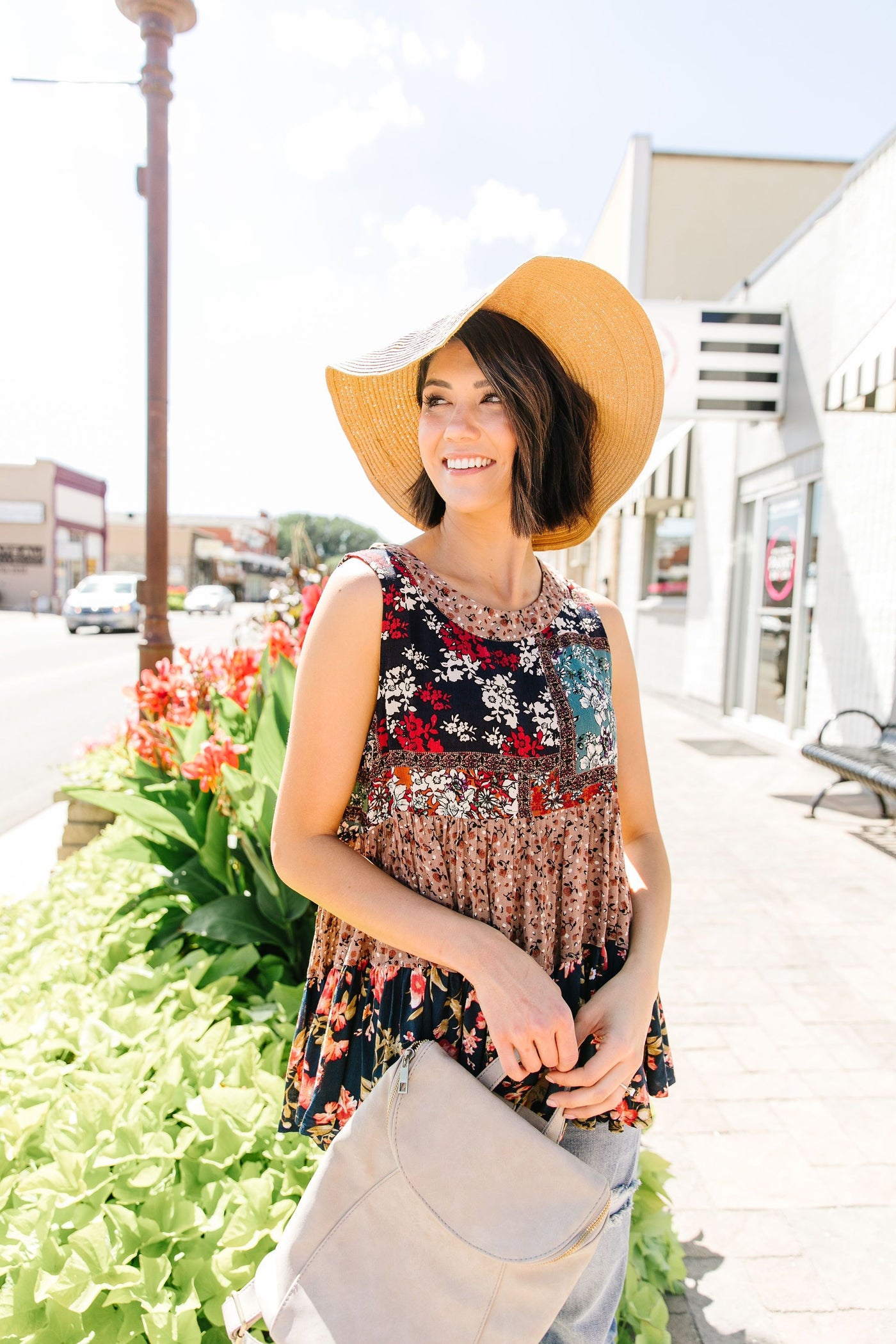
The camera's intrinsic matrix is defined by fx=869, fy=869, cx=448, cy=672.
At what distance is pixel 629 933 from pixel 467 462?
0.77 metres

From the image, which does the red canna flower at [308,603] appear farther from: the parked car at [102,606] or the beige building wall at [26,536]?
the beige building wall at [26,536]

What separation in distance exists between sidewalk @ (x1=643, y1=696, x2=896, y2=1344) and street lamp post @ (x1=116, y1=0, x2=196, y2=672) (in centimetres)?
309

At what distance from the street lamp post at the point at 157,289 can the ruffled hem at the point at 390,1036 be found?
3.47 m

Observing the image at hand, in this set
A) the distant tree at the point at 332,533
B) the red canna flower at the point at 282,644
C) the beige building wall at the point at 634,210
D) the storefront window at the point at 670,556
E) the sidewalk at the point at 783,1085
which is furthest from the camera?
the distant tree at the point at 332,533

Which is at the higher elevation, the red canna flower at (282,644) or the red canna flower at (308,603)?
→ the red canna flower at (308,603)

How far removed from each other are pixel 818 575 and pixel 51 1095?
665 cm

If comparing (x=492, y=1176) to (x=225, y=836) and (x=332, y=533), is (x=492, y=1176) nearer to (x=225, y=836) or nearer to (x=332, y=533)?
(x=225, y=836)

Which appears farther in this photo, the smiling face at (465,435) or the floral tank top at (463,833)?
the smiling face at (465,435)

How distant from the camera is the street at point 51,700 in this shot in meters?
6.51

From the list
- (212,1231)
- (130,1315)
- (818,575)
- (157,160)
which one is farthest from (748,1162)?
(818,575)

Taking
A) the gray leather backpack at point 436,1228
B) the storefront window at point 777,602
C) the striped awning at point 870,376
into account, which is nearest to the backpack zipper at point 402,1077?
the gray leather backpack at point 436,1228

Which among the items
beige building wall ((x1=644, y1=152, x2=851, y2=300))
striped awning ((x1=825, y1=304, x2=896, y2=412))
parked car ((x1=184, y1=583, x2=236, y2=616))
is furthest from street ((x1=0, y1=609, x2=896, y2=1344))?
parked car ((x1=184, y1=583, x2=236, y2=616))

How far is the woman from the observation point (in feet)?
3.76

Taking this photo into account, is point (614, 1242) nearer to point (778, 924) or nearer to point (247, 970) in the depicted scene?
point (247, 970)
